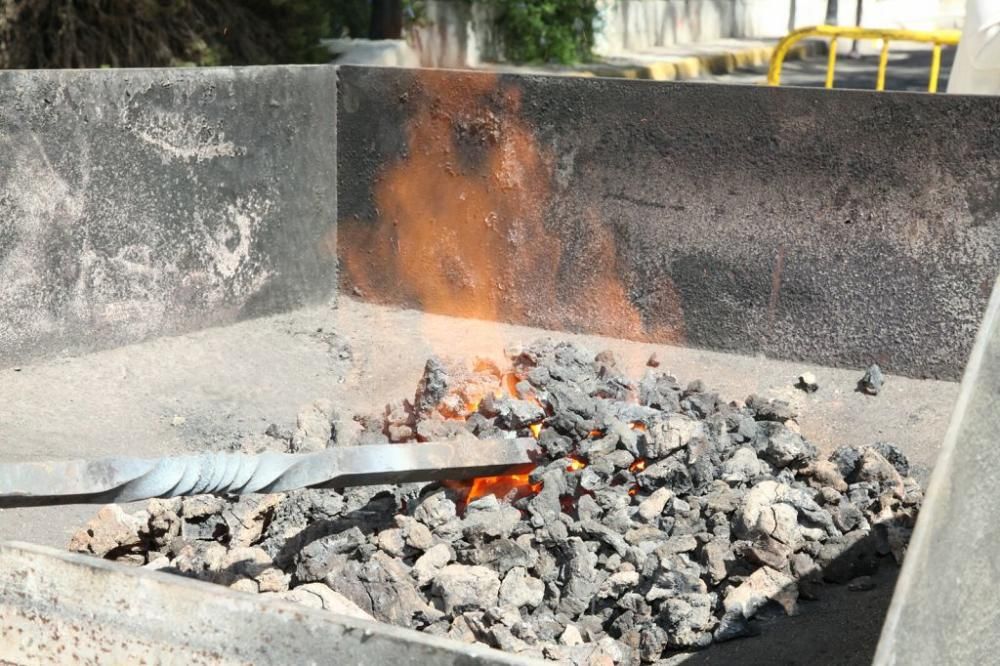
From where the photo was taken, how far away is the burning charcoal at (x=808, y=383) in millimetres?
3783

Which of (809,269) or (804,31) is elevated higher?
(804,31)

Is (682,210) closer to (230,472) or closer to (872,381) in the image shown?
(872,381)

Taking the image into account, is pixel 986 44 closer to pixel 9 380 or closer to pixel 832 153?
pixel 832 153

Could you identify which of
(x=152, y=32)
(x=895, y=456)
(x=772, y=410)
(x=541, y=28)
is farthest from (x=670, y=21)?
(x=895, y=456)

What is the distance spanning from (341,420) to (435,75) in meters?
1.31

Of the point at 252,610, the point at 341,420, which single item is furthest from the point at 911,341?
the point at 252,610

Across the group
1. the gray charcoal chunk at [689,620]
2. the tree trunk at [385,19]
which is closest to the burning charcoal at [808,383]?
the gray charcoal chunk at [689,620]

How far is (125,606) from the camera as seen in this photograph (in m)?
1.85

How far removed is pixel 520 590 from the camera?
271cm

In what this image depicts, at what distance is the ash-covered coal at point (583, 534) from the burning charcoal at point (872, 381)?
31 cm

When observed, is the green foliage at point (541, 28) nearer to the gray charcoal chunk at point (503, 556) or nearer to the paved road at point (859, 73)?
the paved road at point (859, 73)

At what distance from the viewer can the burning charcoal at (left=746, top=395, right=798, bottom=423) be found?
3.54 meters

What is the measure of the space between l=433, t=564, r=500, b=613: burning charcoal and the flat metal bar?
0.23 metres

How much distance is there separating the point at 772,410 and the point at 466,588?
124 cm
